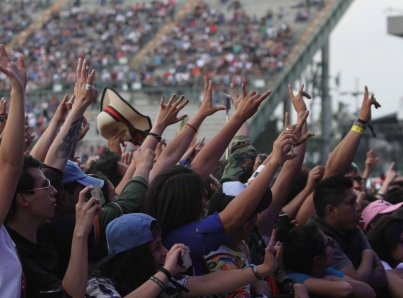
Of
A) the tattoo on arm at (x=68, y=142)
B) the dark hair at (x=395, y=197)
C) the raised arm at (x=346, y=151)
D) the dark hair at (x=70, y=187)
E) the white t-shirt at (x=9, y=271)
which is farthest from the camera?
the dark hair at (x=395, y=197)

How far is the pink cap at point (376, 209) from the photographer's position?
502 cm

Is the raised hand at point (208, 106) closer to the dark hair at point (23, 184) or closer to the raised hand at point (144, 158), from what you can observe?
the raised hand at point (144, 158)

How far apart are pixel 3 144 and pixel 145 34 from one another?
28.5 meters

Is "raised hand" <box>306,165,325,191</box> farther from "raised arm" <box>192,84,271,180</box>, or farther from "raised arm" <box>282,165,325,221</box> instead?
"raised arm" <box>192,84,271,180</box>

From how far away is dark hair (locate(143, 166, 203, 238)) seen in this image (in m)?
3.07

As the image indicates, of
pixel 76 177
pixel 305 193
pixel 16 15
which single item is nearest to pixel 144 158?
pixel 76 177

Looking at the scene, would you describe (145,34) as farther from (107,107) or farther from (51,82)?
(107,107)

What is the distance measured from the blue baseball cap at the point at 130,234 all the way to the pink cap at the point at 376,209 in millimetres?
2635

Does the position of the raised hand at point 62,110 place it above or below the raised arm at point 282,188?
above

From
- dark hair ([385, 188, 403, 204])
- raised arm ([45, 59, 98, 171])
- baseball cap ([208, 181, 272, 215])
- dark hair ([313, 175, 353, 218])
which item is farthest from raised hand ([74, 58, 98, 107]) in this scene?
dark hair ([385, 188, 403, 204])

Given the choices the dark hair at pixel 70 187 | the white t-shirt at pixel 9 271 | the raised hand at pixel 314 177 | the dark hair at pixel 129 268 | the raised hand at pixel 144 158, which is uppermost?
the raised hand at pixel 144 158

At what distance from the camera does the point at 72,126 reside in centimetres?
364

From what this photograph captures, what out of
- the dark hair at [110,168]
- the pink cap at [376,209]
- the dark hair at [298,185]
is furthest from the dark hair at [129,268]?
the pink cap at [376,209]

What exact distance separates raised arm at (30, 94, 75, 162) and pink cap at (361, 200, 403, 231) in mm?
2318
